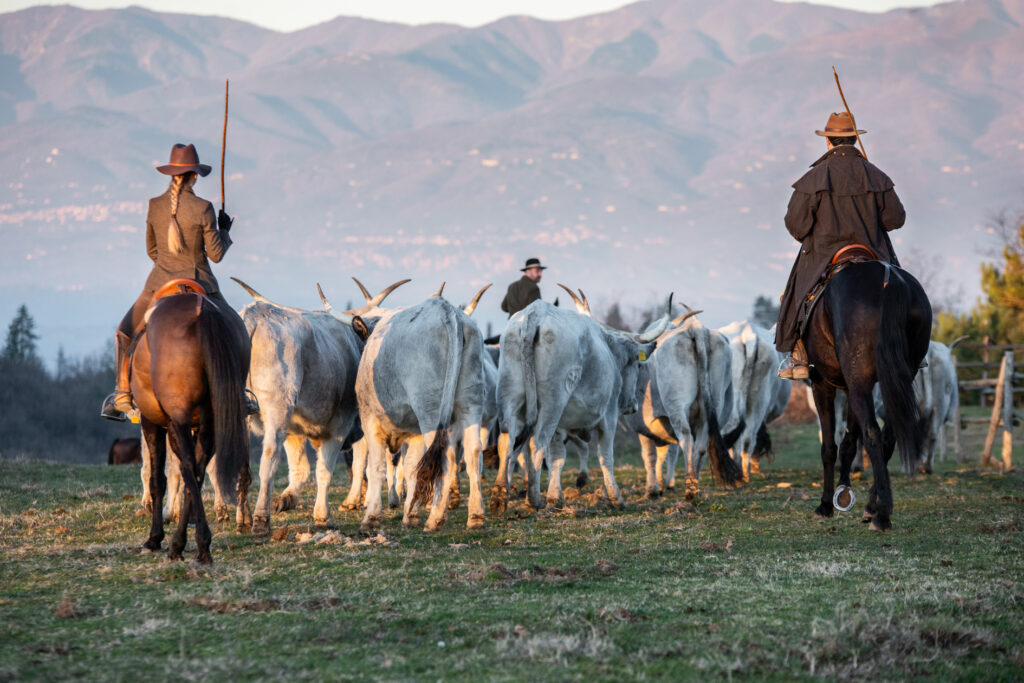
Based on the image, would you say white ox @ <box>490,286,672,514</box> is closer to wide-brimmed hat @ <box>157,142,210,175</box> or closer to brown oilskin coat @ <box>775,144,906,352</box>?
brown oilskin coat @ <box>775,144,906,352</box>

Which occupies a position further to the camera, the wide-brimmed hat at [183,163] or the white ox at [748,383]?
the white ox at [748,383]

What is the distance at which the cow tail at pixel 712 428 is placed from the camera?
13977mm

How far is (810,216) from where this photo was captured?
10094mm

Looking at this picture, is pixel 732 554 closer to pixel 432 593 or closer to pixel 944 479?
pixel 432 593

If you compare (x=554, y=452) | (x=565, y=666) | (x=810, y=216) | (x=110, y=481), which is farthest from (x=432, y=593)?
(x=110, y=481)

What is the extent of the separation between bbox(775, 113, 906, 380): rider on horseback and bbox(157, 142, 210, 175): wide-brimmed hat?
5405 mm

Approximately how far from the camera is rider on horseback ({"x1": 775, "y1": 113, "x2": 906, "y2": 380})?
9828 millimetres

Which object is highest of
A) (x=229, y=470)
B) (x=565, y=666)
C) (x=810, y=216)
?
(x=810, y=216)

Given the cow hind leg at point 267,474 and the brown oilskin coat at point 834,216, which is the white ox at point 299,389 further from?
the brown oilskin coat at point 834,216

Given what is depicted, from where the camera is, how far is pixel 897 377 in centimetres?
873

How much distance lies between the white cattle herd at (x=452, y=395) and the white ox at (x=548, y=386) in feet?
0.05

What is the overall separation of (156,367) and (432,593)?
2.92 m

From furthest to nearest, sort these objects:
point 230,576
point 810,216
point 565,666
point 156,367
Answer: point 810,216, point 156,367, point 230,576, point 565,666

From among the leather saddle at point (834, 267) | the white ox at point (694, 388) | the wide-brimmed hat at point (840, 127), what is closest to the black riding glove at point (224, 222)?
the leather saddle at point (834, 267)
